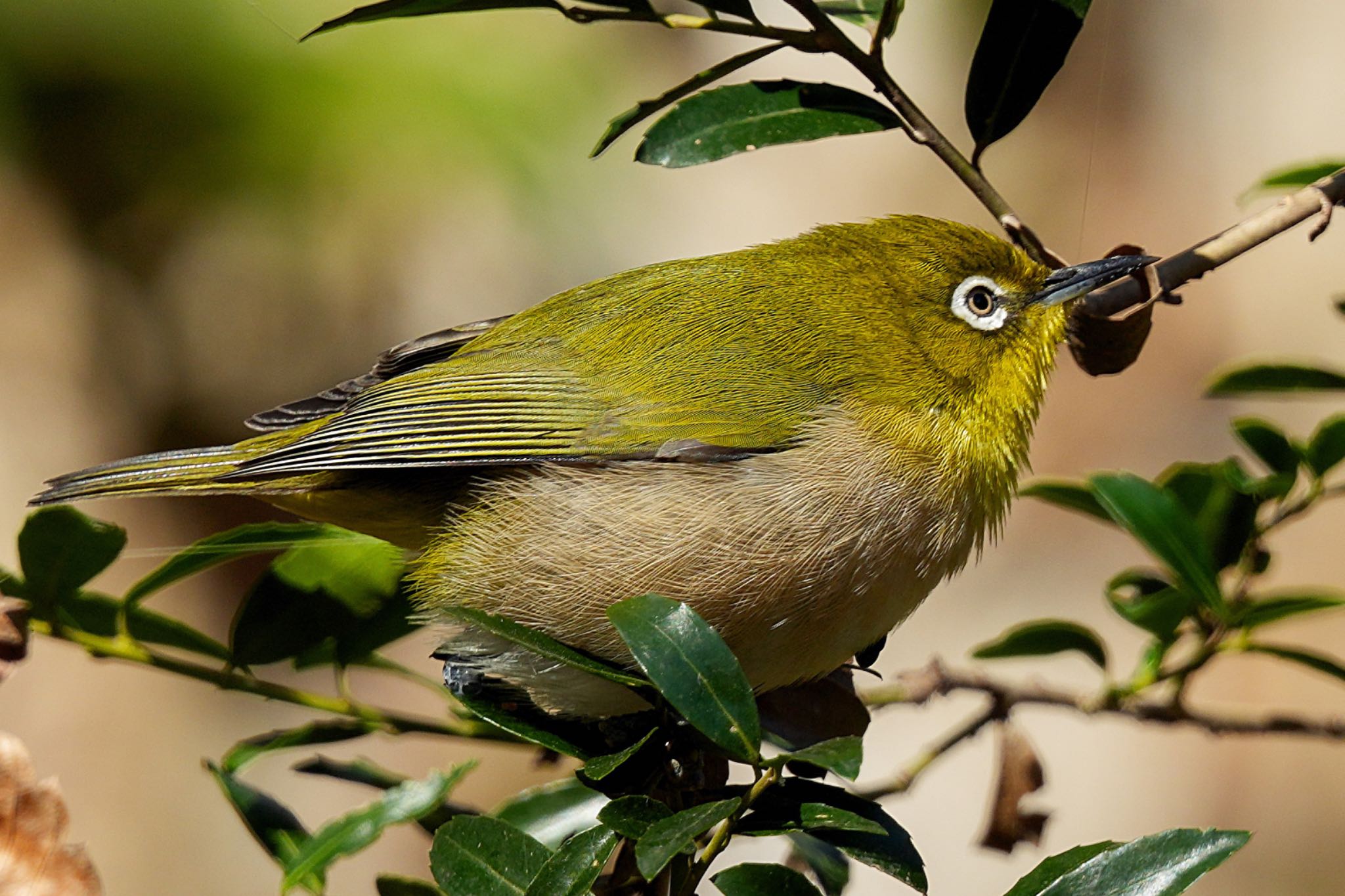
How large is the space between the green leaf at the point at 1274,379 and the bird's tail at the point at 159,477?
2058 millimetres

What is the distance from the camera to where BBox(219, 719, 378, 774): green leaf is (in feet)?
7.80

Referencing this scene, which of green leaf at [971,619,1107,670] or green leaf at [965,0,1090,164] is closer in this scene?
green leaf at [965,0,1090,164]

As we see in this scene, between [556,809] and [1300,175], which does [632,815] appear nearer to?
[556,809]

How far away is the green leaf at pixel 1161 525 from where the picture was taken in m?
2.38

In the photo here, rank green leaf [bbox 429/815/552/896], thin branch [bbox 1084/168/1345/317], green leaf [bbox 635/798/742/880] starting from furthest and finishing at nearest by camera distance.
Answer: thin branch [bbox 1084/168/1345/317]
green leaf [bbox 429/815/552/896]
green leaf [bbox 635/798/742/880]

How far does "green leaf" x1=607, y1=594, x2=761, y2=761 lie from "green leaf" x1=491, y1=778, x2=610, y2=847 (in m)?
0.72

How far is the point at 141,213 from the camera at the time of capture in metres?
7.02

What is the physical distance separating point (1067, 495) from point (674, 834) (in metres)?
1.50

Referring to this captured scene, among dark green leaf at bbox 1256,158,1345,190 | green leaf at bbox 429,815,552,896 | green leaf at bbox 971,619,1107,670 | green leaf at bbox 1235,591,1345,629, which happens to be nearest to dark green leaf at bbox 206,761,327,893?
green leaf at bbox 429,815,552,896

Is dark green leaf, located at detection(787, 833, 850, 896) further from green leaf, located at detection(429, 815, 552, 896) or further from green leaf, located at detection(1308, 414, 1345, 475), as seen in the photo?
green leaf, located at detection(1308, 414, 1345, 475)

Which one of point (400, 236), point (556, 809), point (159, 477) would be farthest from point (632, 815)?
point (400, 236)

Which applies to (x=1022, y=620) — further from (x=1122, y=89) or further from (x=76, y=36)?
(x=76, y=36)

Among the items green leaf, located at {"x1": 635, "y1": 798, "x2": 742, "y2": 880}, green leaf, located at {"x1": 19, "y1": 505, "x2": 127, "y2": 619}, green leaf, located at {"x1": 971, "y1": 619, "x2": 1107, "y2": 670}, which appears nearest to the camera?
green leaf, located at {"x1": 635, "y1": 798, "x2": 742, "y2": 880}

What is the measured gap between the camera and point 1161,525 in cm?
238
